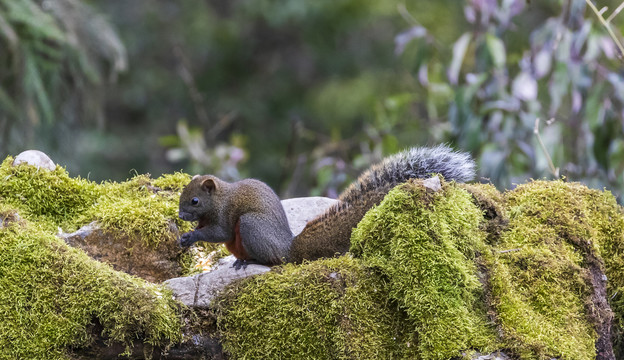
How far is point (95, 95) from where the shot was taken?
636 centimetres

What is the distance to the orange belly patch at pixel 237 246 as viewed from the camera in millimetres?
3472

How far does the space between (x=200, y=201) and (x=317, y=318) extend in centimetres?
127

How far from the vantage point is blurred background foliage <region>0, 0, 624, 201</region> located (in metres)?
5.13

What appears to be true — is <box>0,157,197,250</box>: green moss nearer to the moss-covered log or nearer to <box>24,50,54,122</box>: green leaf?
the moss-covered log

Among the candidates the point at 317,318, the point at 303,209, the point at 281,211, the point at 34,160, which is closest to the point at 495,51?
the point at 303,209

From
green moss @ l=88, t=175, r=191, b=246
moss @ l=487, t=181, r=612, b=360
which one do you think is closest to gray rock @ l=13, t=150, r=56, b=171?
green moss @ l=88, t=175, r=191, b=246

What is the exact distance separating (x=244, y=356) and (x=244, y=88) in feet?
34.6


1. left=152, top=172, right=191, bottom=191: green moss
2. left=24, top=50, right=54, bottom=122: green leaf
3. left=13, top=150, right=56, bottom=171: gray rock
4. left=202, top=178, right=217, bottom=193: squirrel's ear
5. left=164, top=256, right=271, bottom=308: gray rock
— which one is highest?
left=24, top=50, right=54, bottom=122: green leaf

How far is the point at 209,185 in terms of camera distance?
12.3 feet

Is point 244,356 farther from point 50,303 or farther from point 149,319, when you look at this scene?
point 50,303

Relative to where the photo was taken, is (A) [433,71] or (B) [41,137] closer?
(B) [41,137]

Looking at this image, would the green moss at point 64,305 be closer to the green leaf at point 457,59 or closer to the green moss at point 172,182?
the green moss at point 172,182

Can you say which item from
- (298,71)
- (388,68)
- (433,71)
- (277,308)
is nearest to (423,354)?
(277,308)

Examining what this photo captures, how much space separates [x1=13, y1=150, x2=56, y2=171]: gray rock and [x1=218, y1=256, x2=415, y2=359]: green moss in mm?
1554
